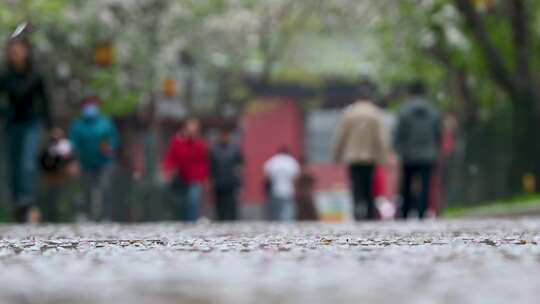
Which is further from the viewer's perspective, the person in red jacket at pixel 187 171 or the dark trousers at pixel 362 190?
the person in red jacket at pixel 187 171

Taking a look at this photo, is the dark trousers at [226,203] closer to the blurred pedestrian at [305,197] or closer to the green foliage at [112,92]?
the blurred pedestrian at [305,197]

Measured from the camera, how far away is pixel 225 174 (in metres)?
21.8

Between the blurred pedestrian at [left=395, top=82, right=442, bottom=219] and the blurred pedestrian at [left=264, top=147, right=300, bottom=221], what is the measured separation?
701cm

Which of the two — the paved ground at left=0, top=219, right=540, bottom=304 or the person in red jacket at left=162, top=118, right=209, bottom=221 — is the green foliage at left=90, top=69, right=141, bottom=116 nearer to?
the person in red jacket at left=162, top=118, right=209, bottom=221

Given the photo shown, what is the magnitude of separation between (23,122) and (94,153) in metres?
4.08

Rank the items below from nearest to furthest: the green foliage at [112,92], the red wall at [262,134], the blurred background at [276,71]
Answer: the blurred background at [276,71] < the green foliage at [112,92] < the red wall at [262,134]

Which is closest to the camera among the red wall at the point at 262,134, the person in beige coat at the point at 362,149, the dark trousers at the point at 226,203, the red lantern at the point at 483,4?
the person in beige coat at the point at 362,149

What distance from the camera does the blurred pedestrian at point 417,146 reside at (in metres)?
16.9

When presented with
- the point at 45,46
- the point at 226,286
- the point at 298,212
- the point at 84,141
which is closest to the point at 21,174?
the point at 84,141

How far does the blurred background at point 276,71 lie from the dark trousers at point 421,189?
4425 millimetres

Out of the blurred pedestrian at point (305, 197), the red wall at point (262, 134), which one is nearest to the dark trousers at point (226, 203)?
the blurred pedestrian at point (305, 197)

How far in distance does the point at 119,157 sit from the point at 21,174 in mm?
19101

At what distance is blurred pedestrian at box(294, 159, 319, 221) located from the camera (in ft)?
85.5

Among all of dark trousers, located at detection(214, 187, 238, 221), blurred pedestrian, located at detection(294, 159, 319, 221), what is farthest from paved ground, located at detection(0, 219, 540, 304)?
blurred pedestrian, located at detection(294, 159, 319, 221)
